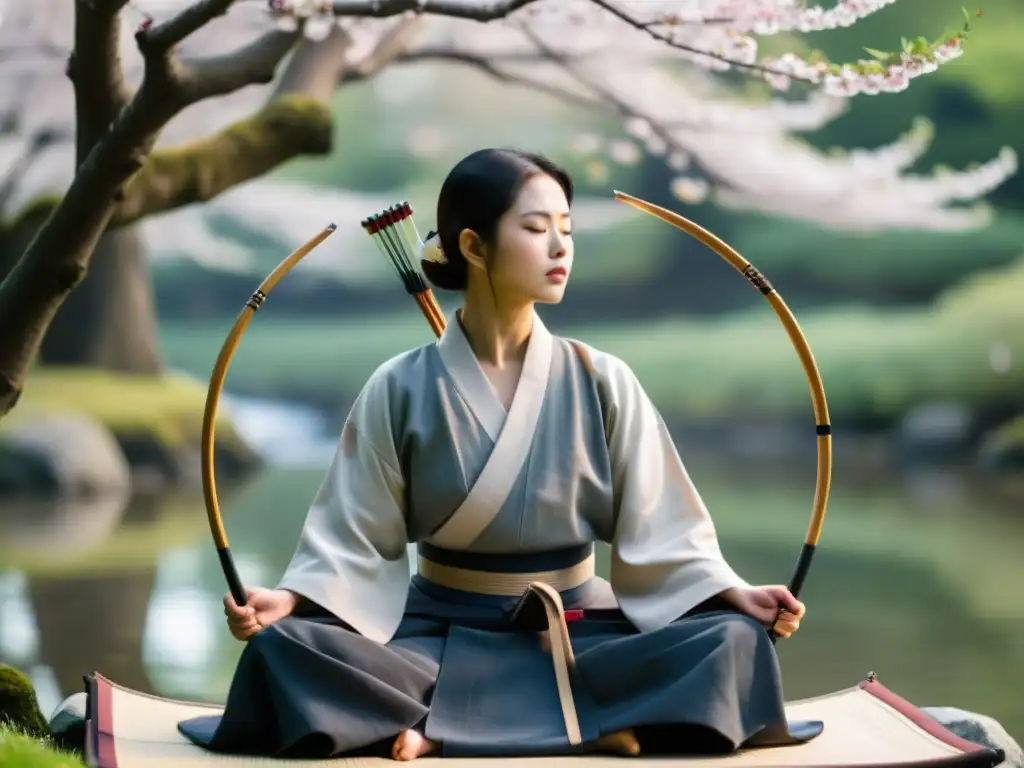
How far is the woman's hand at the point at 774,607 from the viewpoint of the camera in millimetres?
2258

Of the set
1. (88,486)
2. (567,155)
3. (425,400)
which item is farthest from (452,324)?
(567,155)

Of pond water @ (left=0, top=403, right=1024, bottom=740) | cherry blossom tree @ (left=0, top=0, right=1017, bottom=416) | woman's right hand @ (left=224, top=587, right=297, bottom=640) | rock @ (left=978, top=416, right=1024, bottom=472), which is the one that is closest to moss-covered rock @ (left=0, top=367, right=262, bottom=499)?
cherry blossom tree @ (left=0, top=0, right=1017, bottom=416)

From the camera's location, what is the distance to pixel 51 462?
691cm

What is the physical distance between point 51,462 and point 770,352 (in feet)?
12.3

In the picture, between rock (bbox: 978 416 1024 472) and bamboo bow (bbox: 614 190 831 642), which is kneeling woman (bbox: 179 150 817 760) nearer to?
bamboo bow (bbox: 614 190 831 642)

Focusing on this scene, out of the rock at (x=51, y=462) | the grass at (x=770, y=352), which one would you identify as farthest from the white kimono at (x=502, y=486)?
the grass at (x=770, y=352)

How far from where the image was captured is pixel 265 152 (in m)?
4.28

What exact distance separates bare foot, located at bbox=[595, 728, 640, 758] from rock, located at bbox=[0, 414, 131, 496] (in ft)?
16.9

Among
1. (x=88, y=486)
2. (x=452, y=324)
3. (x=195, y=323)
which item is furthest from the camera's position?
(x=195, y=323)

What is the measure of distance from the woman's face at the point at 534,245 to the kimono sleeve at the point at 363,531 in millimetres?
303

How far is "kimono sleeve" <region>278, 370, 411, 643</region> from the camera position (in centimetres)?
235

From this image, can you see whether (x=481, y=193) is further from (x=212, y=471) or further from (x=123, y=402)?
(x=123, y=402)

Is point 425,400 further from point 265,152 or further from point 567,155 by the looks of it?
point 567,155

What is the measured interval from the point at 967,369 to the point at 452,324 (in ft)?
19.1
